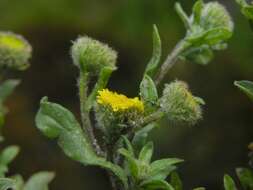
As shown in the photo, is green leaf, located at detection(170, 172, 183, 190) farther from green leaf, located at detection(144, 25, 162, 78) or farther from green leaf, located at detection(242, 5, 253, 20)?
green leaf, located at detection(242, 5, 253, 20)

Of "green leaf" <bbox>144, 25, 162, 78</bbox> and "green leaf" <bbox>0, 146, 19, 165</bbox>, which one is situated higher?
"green leaf" <bbox>144, 25, 162, 78</bbox>

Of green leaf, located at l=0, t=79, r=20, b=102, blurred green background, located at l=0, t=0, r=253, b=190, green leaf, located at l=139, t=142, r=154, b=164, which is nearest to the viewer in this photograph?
green leaf, located at l=139, t=142, r=154, b=164

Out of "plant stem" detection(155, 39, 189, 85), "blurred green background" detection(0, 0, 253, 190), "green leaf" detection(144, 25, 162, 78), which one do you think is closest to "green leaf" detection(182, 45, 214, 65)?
"plant stem" detection(155, 39, 189, 85)

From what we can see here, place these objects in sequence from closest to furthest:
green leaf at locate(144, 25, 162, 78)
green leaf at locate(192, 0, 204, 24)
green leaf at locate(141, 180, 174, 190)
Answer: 1. green leaf at locate(141, 180, 174, 190)
2. green leaf at locate(144, 25, 162, 78)
3. green leaf at locate(192, 0, 204, 24)

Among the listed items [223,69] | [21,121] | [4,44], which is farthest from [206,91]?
[4,44]

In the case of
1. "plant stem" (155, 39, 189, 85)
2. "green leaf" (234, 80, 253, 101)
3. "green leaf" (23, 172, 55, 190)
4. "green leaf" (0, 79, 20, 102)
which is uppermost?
"green leaf" (234, 80, 253, 101)

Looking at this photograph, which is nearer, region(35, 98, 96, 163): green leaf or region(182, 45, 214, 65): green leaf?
region(35, 98, 96, 163): green leaf
